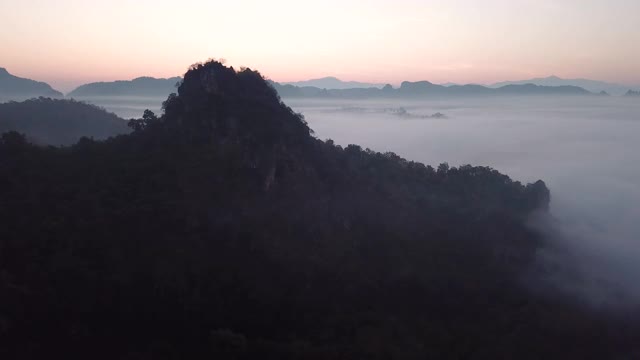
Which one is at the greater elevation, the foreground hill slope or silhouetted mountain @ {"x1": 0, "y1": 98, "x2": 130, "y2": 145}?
silhouetted mountain @ {"x1": 0, "y1": 98, "x2": 130, "y2": 145}

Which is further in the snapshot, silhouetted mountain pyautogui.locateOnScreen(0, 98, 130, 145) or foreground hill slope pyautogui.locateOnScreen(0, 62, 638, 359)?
silhouetted mountain pyautogui.locateOnScreen(0, 98, 130, 145)

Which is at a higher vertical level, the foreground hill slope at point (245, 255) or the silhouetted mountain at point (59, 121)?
the silhouetted mountain at point (59, 121)

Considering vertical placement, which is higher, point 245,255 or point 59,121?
point 59,121

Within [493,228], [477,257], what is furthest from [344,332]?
[493,228]

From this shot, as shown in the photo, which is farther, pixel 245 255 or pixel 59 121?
pixel 59 121

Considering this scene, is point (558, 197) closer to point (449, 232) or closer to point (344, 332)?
point (449, 232)
